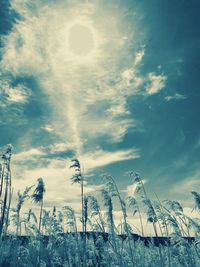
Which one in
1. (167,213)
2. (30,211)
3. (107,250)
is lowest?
(107,250)

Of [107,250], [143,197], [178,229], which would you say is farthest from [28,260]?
[178,229]

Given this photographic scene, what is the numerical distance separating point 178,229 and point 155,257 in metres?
3.03

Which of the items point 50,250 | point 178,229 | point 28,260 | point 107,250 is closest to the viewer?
point 178,229

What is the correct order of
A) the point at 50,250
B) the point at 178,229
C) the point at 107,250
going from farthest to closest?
the point at 50,250 < the point at 107,250 < the point at 178,229

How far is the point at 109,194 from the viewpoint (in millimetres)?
10156

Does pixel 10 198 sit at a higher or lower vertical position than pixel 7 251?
higher

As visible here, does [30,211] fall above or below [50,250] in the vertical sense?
above

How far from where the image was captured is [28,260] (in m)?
10.1

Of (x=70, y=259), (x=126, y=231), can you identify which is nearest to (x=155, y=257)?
(x=126, y=231)

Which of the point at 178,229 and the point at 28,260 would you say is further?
the point at 28,260

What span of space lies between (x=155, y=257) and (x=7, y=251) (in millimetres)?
5540

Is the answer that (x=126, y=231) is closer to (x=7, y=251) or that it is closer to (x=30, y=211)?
(x=7, y=251)

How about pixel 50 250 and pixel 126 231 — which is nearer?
pixel 126 231

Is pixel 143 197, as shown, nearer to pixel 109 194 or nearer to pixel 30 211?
pixel 109 194
